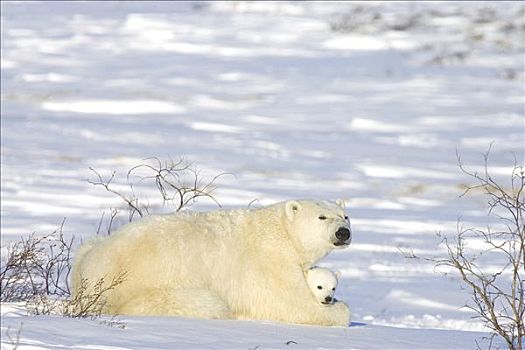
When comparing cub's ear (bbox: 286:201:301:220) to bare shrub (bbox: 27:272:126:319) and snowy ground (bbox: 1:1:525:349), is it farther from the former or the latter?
bare shrub (bbox: 27:272:126:319)

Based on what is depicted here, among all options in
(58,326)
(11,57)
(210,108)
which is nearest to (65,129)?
(210,108)

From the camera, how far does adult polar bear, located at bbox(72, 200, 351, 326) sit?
599 cm

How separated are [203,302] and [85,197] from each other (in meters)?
9.49

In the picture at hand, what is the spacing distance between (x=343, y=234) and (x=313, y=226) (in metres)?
0.22

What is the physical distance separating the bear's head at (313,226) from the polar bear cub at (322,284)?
109 mm

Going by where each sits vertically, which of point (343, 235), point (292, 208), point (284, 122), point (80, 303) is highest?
point (284, 122)

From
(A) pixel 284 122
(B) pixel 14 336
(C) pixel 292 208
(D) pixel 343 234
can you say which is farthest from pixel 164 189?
(A) pixel 284 122

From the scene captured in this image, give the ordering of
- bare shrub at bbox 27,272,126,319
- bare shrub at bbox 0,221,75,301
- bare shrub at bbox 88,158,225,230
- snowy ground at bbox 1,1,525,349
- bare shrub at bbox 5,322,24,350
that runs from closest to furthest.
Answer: bare shrub at bbox 5,322,24,350 < bare shrub at bbox 27,272,126,319 < bare shrub at bbox 0,221,75,301 < bare shrub at bbox 88,158,225,230 < snowy ground at bbox 1,1,525,349

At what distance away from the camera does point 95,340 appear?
171 inches

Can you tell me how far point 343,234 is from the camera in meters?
6.23

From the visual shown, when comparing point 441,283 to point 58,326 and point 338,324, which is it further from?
point 58,326

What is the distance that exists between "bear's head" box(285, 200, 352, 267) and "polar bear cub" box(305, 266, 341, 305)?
11 cm

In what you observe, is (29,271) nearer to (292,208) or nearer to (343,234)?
(292,208)

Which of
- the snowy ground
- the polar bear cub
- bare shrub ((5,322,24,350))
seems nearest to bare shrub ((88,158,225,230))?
the snowy ground
